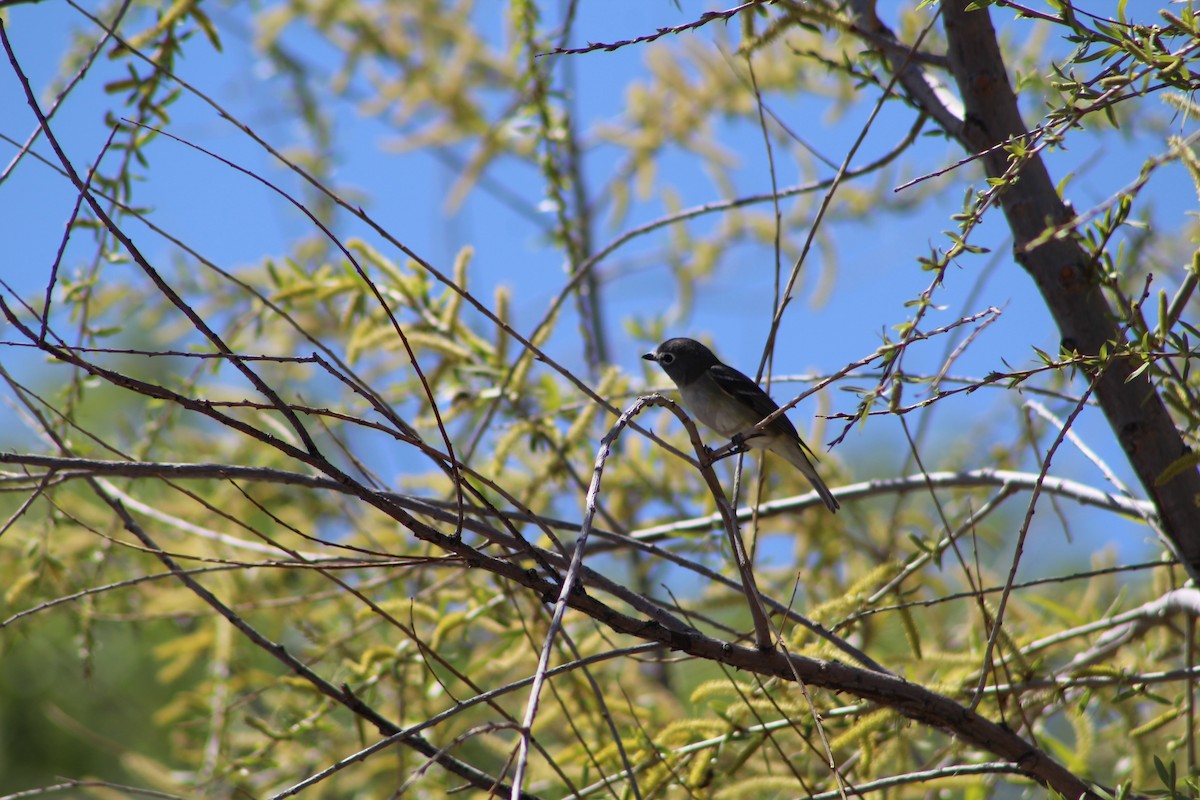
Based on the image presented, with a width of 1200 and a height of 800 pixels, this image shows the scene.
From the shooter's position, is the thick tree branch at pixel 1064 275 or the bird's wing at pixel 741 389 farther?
the bird's wing at pixel 741 389

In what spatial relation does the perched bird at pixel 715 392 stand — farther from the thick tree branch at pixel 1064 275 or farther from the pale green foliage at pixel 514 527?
the thick tree branch at pixel 1064 275

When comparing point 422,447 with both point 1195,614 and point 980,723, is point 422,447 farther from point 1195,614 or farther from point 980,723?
point 1195,614

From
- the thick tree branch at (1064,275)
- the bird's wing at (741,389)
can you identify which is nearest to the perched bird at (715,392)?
the bird's wing at (741,389)

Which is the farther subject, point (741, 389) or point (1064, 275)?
point (741, 389)

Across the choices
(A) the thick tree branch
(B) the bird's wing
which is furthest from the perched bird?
(A) the thick tree branch

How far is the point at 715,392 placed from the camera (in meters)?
4.91

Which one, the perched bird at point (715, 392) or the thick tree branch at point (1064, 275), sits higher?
the perched bird at point (715, 392)

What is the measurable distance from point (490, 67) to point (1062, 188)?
5826mm

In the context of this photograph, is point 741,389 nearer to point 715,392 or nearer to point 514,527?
point 715,392

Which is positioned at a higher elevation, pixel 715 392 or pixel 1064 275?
pixel 715 392

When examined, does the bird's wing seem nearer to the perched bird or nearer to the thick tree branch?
the perched bird

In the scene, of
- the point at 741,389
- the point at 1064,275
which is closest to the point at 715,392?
the point at 741,389

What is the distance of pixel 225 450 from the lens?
5656 mm

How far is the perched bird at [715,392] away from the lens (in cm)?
471
